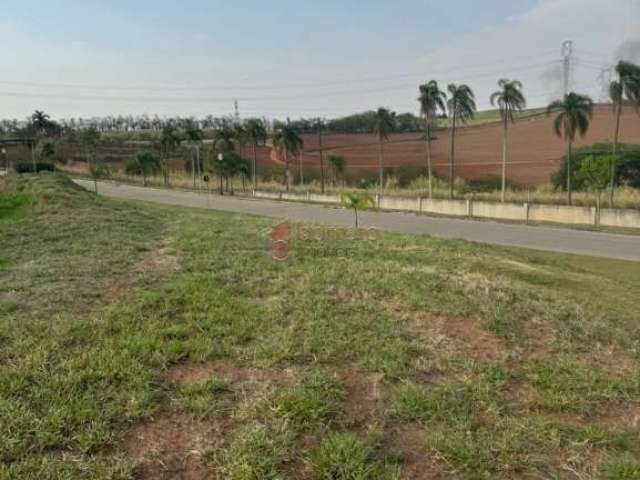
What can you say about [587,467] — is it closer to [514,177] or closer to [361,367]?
[361,367]

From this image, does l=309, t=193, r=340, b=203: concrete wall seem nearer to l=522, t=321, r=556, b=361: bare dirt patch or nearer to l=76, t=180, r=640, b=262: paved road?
l=76, t=180, r=640, b=262: paved road

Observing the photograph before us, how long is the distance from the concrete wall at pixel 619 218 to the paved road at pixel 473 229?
3.02 metres

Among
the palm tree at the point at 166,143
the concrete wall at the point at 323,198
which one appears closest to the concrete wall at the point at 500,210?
the concrete wall at the point at 323,198

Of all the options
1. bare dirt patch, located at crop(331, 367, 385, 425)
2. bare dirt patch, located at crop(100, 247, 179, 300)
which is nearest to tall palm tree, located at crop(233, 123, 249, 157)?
bare dirt patch, located at crop(100, 247, 179, 300)

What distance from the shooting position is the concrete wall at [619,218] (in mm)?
23938

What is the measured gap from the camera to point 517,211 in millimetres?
28047

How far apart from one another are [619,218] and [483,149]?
4082cm

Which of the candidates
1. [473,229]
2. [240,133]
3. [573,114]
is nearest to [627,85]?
[573,114]

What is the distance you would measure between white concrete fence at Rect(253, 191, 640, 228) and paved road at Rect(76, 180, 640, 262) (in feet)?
7.81

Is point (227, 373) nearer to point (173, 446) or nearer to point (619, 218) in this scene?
point (173, 446)

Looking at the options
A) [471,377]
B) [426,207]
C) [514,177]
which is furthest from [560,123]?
[471,377]

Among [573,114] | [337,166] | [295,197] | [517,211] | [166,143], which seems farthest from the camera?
[166,143]

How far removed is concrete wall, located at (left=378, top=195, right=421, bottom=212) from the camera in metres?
33.5

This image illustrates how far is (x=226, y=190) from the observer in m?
51.5
